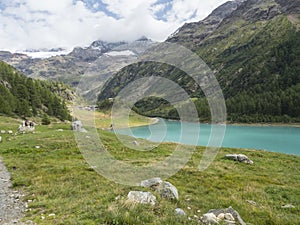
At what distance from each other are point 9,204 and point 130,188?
20.4 feet

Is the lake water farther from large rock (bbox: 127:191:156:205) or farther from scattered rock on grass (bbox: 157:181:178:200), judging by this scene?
large rock (bbox: 127:191:156:205)

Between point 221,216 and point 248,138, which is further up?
point 221,216

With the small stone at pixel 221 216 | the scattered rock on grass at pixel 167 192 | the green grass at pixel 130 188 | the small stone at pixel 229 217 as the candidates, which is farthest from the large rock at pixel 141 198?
the small stone at pixel 229 217

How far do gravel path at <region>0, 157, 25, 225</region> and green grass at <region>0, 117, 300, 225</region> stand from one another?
45cm

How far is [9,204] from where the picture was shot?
40.9 feet

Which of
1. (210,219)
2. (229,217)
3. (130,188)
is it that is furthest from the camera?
→ (130,188)

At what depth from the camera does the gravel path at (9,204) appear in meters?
10.3

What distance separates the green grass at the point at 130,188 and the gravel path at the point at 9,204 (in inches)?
17.7

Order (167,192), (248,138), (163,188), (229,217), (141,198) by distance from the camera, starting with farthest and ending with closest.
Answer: (248,138) < (163,188) < (167,192) < (141,198) < (229,217)

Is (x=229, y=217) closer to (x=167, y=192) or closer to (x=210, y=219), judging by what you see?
(x=210, y=219)

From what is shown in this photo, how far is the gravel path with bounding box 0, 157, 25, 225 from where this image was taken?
407 inches

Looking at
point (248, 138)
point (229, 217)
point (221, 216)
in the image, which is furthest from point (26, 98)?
point (229, 217)

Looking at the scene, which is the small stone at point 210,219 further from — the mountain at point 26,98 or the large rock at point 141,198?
the mountain at point 26,98

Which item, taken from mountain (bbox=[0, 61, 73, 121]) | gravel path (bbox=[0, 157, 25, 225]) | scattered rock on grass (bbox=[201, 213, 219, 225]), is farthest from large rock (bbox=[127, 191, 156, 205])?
mountain (bbox=[0, 61, 73, 121])
